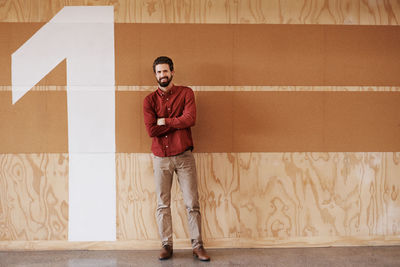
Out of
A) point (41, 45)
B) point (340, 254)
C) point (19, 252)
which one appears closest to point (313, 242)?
point (340, 254)

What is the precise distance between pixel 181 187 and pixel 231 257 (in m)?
0.84

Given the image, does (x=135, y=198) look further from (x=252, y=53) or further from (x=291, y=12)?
(x=291, y=12)

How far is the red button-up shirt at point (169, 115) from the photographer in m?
3.07

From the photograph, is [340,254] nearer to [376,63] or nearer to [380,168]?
[380,168]

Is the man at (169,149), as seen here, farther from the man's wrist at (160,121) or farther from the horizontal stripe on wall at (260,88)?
the horizontal stripe on wall at (260,88)

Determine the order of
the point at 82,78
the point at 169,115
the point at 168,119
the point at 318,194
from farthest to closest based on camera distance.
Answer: the point at 318,194 < the point at 82,78 < the point at 169,115 < the point at 168,119

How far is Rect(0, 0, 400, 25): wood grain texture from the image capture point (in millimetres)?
3369

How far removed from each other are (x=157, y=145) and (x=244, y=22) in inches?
Result: 61.6

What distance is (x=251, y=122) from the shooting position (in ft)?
11.3

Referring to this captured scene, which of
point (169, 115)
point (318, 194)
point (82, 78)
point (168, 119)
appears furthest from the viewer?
point (318, 194)

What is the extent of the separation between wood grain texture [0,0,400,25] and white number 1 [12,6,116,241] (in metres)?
0.17

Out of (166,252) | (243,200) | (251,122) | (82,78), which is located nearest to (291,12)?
(251,122)

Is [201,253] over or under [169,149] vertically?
under

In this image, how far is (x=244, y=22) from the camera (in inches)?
135
